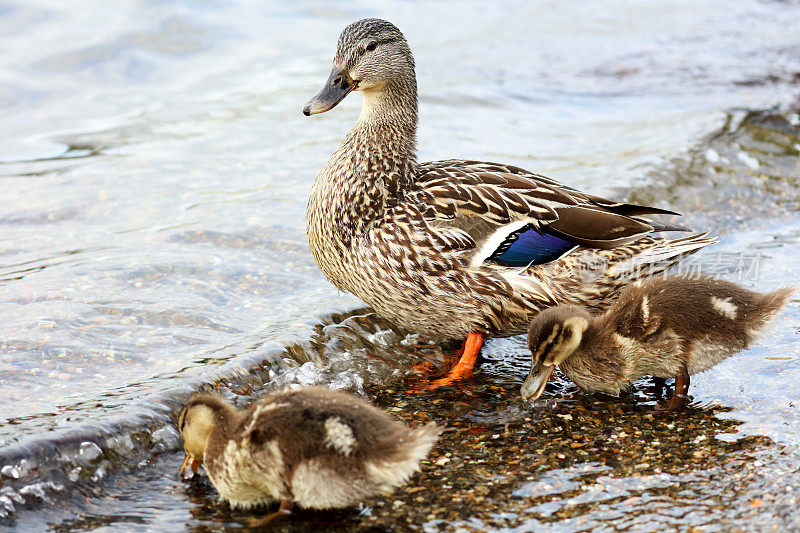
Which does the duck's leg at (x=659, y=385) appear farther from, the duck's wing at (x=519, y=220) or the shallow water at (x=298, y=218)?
the duck's wing at (x=519, y=220)

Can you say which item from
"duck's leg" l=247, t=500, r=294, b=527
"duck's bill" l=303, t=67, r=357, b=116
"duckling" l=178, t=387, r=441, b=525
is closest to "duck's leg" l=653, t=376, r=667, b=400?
"duckling" l=178, t=387, r=441, b=525

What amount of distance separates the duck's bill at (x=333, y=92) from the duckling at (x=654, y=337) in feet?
5.85

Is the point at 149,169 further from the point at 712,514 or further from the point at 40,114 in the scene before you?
the point at 712,514

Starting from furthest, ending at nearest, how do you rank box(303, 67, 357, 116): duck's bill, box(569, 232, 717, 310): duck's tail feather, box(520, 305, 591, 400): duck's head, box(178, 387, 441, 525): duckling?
box(303, 67, 357, 116): duck's bill → box(569, 232, 717, 310): duck's tail feather → box(520, 305, 591, 400): duck's head → box(178, 387, 441, 525): duckling

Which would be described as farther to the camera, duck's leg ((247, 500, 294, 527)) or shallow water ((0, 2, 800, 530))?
shallow water ((0, 2, 800, 530))

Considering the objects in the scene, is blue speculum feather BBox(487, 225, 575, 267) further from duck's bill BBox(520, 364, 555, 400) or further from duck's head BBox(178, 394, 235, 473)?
duck's head BBox(178, 394, 235, 473)

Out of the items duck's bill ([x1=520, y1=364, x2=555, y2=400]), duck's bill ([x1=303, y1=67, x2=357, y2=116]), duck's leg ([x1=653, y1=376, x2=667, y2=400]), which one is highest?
duck's bill ([x1=303, y1=67, x2=357, y2=116])

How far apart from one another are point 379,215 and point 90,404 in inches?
71.3

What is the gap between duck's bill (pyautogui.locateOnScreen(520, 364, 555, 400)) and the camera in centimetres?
455

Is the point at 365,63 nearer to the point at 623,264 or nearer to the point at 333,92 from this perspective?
the point at 333,92

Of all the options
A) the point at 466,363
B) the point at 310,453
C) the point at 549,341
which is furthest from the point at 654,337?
the point at 310,453

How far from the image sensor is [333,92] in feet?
17.7

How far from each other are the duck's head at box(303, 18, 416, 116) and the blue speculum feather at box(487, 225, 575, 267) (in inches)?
51.4

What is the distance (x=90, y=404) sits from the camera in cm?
438
